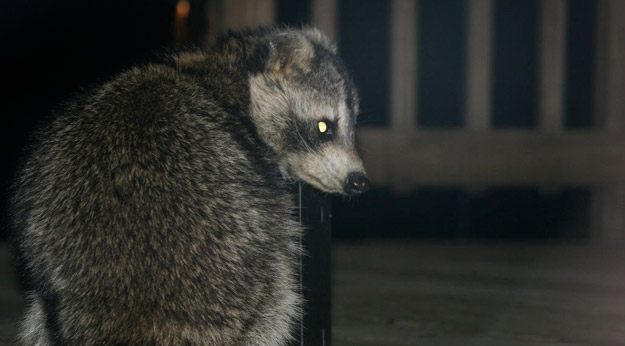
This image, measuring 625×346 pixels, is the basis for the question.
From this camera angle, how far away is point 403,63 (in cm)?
456

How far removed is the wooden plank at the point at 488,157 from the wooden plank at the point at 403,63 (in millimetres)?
129

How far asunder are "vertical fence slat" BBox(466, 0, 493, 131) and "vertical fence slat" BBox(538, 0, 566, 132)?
333 millimetres

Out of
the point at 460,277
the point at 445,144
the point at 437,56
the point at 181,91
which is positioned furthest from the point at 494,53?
the point at 181,91

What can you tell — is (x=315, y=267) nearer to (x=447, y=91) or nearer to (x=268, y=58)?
(x=268, y=58)

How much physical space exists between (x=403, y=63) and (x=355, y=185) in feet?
7.87

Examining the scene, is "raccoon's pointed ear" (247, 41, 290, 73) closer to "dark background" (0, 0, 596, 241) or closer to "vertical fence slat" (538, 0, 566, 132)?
"dark background" (0, 0, 596, 241)

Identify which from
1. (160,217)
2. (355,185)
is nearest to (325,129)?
(355,185)

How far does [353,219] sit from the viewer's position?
5043 millimetres

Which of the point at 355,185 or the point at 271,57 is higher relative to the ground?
the point at 271,57

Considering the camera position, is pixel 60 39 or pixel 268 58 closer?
A: pixel 268 58

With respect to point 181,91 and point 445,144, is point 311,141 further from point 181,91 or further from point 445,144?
point 445,144

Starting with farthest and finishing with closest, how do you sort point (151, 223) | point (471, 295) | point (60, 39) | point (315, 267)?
point (60, 39) < point (471, 295) < point (315, 267) < point (151, 223)

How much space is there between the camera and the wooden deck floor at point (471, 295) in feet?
9.17

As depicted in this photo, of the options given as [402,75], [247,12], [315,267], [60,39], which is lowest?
[315,267]
